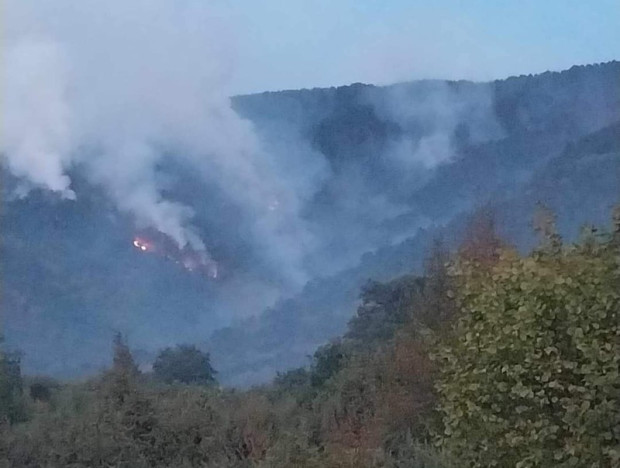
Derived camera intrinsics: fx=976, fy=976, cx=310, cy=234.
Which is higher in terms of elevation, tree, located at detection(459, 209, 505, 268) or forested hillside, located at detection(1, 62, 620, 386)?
forested hillside, located at detection(1, 62, 620, 386)

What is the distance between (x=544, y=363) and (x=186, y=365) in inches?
268

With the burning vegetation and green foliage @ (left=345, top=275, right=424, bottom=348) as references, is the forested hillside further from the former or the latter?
green foliage @ (left=345, top=275, right=424, bottom=348)

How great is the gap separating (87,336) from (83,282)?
629 mm

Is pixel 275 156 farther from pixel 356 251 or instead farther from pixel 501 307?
pixel 501 307

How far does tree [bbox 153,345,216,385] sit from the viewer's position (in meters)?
9.77

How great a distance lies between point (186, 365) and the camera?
10.0 meters

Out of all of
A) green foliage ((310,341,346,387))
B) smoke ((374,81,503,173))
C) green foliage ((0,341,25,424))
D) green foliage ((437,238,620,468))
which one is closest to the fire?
green foliage ((0,341,25,424))

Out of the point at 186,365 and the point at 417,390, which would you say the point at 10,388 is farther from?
the point at 417,390

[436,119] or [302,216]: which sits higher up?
[436,119]

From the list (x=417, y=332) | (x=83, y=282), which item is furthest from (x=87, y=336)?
(x=417, y=332)

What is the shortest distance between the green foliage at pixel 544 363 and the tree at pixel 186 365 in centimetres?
597

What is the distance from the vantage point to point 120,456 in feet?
23.0

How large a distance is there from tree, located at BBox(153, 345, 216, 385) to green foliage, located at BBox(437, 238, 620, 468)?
5.97 metres

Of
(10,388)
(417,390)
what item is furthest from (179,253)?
(417,390)
